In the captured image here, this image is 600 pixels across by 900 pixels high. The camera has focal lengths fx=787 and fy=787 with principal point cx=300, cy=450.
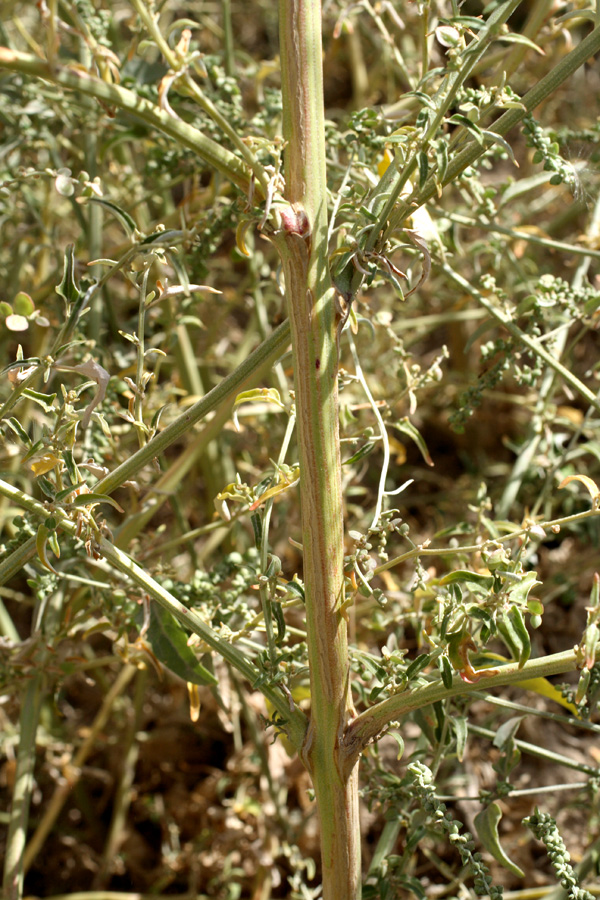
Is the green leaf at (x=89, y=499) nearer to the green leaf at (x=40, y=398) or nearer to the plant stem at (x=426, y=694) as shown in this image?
the green leaf at (x=40, y=398)

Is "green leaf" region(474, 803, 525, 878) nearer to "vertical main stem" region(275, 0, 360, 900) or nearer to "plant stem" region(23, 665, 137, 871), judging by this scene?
"vertical main stem" region(275, 0, 360, 900)

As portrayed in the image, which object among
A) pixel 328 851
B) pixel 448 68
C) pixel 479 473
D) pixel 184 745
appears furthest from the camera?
pixel 479 473

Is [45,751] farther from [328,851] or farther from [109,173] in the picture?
[109,173]

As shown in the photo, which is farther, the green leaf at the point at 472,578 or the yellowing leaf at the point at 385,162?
the yellowing leaf at the point at 385,162

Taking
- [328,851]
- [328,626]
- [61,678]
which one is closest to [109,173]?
[61,678]

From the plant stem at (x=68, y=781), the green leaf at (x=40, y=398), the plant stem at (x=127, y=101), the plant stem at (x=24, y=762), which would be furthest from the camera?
the plant stem at (x=68, y=781)

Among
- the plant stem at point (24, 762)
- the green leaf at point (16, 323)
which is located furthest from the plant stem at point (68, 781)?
the green leaf at point (16, 323)

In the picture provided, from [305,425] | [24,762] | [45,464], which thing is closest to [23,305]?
[45,464]
